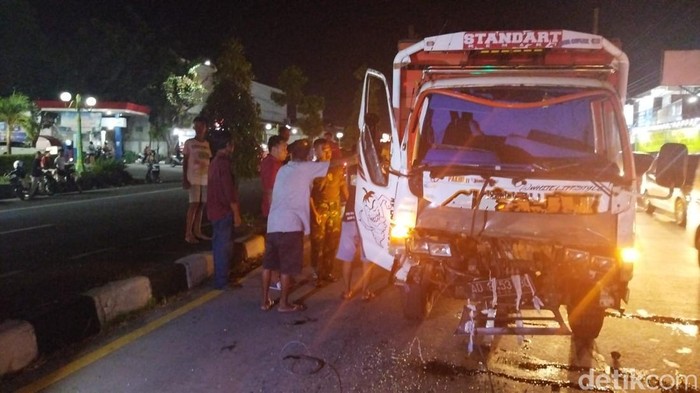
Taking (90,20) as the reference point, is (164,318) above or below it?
below

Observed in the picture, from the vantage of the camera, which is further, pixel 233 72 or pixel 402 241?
pixel 233 72

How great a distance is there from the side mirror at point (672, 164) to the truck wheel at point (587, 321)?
1.42m

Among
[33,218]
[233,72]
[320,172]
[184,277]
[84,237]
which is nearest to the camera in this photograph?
[320,172]

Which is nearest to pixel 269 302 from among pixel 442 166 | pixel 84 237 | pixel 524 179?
pixel 442 166

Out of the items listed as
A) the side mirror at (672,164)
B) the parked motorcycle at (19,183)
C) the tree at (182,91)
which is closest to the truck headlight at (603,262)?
the side mirror at (672,164)

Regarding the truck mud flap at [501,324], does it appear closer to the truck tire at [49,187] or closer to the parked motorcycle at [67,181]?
the truck tire at [49,187]

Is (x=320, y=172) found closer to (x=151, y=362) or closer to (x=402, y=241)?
(x=402, y=241)

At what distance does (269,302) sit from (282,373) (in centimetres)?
180

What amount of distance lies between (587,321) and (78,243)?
8291 millimetres

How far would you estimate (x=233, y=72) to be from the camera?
37.8 ft

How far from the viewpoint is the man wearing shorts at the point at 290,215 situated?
6.02 metres

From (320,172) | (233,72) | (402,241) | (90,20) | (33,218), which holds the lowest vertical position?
(33,218)

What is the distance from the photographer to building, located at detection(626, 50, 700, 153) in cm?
2155

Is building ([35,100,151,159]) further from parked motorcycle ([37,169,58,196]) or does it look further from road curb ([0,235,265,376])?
road curb ([0,235,265,376])
